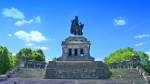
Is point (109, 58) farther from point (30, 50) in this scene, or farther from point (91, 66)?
point (91, 66)

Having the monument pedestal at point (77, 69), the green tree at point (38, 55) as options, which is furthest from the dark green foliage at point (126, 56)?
the monument pedestal at point (77, 69)

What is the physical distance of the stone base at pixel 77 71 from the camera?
166ft

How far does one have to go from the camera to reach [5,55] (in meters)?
64.5

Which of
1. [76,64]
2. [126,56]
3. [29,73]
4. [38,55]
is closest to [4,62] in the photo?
[29,73]

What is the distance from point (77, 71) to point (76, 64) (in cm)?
233

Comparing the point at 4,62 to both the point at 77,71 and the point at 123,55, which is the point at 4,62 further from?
the point at 123,55

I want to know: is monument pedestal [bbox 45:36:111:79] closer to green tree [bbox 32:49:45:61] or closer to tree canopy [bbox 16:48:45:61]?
green tree [bbox 32:49:45:61]

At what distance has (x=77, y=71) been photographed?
51.1 m

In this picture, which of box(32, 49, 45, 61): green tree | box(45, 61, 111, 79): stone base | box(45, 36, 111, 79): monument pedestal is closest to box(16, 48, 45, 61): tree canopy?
box(32, 49, 45, 61): green tree

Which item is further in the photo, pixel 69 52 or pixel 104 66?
pixel 69 52

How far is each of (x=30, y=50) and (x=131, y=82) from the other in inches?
1596

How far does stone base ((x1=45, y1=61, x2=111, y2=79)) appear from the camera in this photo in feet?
166

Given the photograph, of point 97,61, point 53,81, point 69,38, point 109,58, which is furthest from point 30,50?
point 53,81

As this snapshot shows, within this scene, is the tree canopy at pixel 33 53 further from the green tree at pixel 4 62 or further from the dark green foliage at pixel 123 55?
the green tree at pixel 4 62
